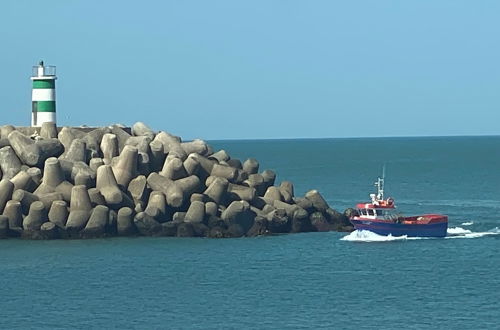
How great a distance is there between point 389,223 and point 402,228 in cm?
70

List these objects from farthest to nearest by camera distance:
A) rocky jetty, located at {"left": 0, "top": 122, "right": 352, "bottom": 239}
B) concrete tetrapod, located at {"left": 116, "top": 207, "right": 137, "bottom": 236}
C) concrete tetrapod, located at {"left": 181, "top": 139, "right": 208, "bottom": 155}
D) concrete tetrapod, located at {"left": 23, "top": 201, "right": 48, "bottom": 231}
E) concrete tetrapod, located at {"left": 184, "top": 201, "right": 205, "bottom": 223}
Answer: concrete tetrapod, located at {"left": 181, "top": 139, "right": 208, "bottom": 155} → concrete tetrapod, located at {"left": 184, "top": 201, "right": 205, "bottom": 223} → concrete tetrapod, located at {"left": 116, "top": 207, "right": 137, "bottom": 236} → rocky jetty, located at {"left": 0, "top": 122, "right": 352, "bottom": 239} → concrete tetrapod, located at {"left": 23, "top": 201, "right": 48, "bottom": 231}

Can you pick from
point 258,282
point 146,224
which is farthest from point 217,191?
point 258,282

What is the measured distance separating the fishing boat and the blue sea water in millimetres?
406

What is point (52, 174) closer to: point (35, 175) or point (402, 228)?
point (35, 175)

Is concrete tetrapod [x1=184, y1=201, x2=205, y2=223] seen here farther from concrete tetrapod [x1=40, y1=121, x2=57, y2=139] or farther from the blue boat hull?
concrete tetrapod [x1=40, y1=121, x2=57, y2=139]

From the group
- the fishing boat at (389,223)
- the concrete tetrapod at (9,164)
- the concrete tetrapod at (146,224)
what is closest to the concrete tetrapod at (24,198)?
the concrete tetrapod at (9,164)

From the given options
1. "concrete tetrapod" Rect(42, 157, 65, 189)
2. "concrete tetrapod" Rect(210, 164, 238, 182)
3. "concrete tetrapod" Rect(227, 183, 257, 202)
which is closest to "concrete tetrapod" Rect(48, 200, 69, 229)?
"concrete tetrapod" Rect(42, 157, 65, 189)

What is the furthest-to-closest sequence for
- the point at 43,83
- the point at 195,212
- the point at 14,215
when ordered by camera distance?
the point at 43,83, the point at 195,212, the point at 14,215

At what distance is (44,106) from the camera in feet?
199

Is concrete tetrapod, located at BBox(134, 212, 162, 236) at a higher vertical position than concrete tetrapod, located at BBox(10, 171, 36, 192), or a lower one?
lower

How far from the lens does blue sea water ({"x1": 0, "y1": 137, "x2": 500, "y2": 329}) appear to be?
1534 inches

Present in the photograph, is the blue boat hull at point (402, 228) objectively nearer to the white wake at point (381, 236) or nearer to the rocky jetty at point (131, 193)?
the white wake at point (381, 236)

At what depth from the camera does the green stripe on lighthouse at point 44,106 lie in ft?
199

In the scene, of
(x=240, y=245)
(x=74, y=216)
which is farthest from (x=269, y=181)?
(x=74, y=216)
